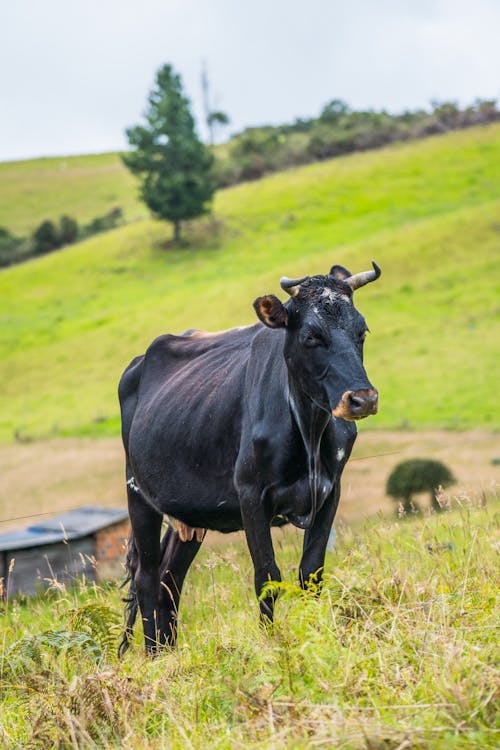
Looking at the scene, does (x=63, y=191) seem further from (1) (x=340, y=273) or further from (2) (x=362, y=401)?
(2) (x=362, y=401)

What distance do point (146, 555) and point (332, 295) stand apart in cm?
302

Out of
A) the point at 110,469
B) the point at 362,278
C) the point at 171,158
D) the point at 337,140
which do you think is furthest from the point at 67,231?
the point at 362,278

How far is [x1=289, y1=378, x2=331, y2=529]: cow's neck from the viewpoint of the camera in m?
5.87

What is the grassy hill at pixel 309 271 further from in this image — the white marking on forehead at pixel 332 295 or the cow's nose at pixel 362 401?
the cow's nose at pixel 362 401

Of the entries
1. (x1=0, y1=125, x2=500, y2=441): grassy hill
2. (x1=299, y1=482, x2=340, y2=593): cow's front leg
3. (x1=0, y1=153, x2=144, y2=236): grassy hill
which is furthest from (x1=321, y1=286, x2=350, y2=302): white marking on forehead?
(x1=0, y1=153, x2=144, y2=236): grassy hill

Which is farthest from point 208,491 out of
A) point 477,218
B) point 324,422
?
point 477,218

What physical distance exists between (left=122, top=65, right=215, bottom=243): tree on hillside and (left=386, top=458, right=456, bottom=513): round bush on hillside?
41.5 meters

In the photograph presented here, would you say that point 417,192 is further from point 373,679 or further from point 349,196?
point 373,679

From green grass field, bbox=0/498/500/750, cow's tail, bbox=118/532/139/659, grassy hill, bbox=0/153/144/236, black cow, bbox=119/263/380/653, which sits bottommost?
cow's tail, bbox=118/532/139/659

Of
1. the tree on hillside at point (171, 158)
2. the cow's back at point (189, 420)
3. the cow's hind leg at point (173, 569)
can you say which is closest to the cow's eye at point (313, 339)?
the cow's back at point (189, 420)

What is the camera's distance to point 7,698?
5.47m

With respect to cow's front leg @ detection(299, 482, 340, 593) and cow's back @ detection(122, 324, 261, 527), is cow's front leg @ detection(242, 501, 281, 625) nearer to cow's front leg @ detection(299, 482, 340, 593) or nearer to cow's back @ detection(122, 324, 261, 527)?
cow's front leg @ detection(299, 482, 340, 593)

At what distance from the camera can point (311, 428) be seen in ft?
19.3

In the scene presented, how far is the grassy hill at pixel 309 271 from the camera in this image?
114 ft
